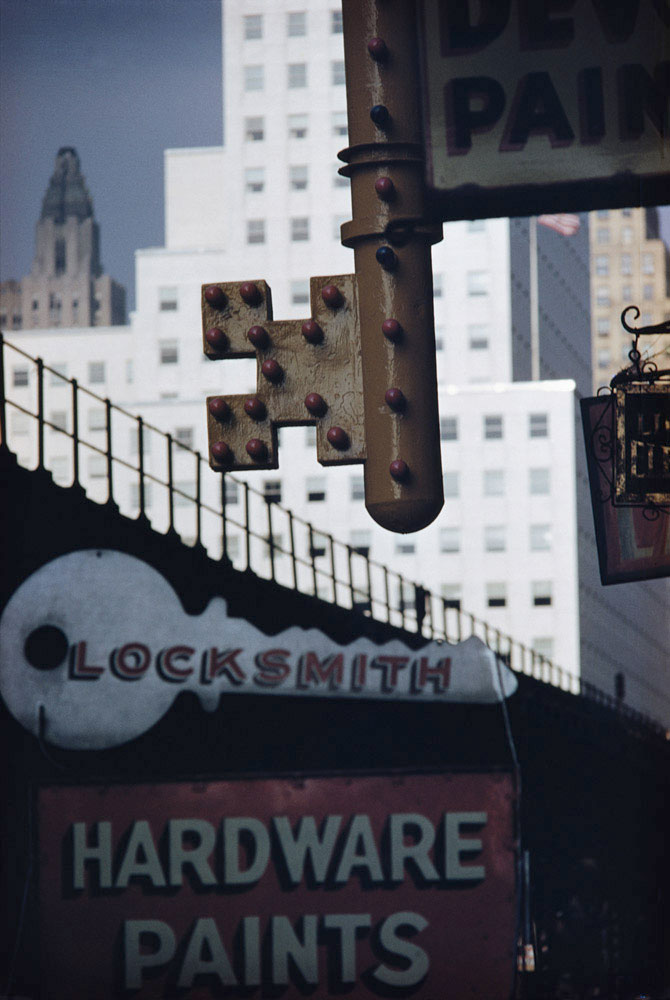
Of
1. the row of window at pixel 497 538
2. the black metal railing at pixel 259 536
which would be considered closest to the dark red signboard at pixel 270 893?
the black metal railing at pixel 259 536

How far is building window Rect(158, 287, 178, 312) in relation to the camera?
20.7 meters

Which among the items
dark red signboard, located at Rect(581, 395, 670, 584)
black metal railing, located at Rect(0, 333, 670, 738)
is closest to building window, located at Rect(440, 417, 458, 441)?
black metal railing, located at Rect(0, 333, 670, 738)

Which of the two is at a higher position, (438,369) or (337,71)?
(337,71)

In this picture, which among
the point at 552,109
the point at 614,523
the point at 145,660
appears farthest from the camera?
the point at 145,660

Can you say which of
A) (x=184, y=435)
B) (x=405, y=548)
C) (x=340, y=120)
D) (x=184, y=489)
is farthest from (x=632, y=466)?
(x=184, y=489)

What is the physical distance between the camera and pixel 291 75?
17.2 meters

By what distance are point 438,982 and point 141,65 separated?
896cm

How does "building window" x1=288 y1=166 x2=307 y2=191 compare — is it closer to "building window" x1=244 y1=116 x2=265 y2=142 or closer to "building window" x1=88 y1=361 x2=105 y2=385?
"building window" x1=244 y1=116 x2=265 y2=142

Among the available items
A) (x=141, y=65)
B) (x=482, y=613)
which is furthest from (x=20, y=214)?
(x=482, y=613)

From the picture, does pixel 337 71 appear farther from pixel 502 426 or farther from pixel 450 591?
pixel 450 591

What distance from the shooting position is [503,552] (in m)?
20.8

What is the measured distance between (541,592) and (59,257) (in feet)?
28.8

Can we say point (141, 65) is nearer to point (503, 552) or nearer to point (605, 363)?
point (503, 552)

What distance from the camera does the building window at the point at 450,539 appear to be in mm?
19734
